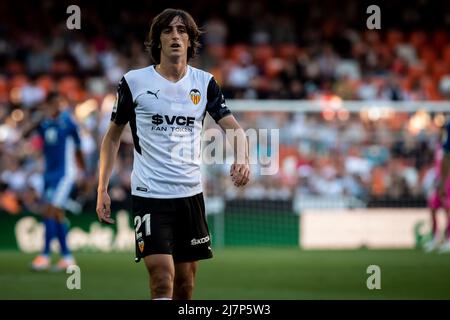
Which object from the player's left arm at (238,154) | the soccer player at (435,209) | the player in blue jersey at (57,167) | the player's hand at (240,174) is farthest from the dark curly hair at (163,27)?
the soccer player at (435,209)

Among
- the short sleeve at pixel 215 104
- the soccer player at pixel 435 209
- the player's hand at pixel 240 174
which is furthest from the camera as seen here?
the soccer player at pixel 435 209

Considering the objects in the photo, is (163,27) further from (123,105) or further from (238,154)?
(238,154)

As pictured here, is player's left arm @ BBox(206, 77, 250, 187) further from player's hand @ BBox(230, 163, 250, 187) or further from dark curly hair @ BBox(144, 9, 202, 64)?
dark curly hair @ BBox(144, 9, 202, 64)

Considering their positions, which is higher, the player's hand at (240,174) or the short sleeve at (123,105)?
the short sleeve at (123,105)

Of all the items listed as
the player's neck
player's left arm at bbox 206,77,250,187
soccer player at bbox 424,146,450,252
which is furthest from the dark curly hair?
soccer player at bbox 424,146,450,252

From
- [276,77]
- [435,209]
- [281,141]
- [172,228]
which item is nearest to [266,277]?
[435,209]

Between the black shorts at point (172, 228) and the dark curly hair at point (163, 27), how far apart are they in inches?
42.1

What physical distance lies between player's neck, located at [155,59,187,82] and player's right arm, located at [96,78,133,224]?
0.95ft

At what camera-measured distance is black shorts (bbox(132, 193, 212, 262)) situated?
7.28m

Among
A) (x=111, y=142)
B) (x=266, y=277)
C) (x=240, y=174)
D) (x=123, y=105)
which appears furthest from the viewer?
(x=266, y=277)

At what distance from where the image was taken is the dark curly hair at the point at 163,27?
748cm

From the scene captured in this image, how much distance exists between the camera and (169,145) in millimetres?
7422

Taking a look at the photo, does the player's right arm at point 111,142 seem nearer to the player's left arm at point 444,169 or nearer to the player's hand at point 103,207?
the player's hand at point 103,207

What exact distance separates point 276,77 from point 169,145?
696 inches
